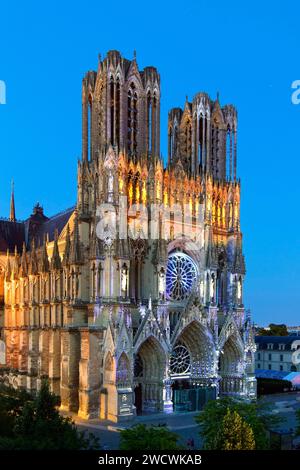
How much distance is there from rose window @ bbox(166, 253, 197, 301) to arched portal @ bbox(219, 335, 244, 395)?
6.66 m

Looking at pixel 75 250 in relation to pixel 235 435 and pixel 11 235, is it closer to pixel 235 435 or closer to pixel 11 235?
pixel 235 435

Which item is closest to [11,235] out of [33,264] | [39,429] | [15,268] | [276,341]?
[15,268]

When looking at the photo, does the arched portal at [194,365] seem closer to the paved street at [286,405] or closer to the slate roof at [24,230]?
the paved street at [286,405]

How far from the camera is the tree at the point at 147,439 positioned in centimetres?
2609

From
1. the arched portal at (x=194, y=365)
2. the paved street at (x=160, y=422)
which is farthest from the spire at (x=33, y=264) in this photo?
the paved street at (x=160, y=422)

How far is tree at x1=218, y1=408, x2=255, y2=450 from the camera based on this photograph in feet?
90.8

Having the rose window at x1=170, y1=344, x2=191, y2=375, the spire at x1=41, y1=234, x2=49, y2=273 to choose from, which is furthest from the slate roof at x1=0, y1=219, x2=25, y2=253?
the rose window at x1=170, y1=344, x2=191, y2=375

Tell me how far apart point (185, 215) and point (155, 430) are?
3157 centimetres

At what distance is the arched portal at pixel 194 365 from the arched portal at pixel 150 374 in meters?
2.76

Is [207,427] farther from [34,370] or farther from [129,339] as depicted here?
[34,370]

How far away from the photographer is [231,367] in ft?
191

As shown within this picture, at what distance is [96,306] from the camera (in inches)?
1961

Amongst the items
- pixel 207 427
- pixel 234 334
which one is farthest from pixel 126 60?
pixel 207 427

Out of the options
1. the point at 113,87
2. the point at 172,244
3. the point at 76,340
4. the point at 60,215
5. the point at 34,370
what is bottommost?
the point at 34,370
